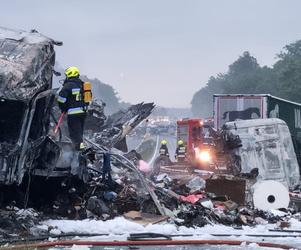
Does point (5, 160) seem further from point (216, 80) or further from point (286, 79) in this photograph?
point (216, 80)

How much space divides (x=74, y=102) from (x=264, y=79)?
2370 inches

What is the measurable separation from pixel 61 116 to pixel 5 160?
5.61 ft

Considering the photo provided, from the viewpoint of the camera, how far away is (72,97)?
328 inches

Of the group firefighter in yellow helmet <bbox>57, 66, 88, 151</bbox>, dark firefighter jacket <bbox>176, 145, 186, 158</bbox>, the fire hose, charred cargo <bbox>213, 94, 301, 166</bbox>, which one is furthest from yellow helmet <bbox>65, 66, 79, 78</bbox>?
dark firefighter jacket <bbox>176, 145, 186, 158</bbox>

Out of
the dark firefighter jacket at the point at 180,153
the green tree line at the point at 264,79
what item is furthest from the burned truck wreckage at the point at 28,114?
the green tree line at the point at 264,79

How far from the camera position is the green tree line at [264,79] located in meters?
50.3

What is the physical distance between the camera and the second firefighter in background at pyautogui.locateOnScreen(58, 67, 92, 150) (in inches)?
324

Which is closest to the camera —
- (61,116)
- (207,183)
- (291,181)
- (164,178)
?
(61,116)

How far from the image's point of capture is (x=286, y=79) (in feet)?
169

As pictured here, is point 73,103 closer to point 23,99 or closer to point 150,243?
point 23,99

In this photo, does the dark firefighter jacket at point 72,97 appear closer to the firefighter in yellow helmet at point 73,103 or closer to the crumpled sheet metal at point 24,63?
the firefighter in yellow helmet at point 73,103

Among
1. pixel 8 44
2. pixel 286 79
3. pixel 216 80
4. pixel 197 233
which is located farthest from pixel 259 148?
pixel 216 80

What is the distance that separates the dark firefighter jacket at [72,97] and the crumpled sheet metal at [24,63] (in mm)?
682

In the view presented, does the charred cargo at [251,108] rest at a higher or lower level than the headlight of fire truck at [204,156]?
higher
